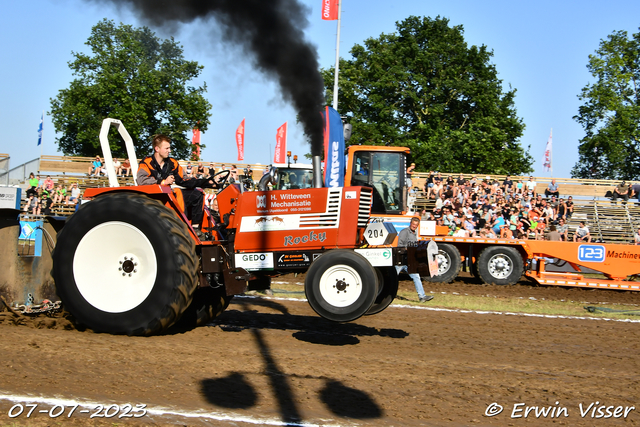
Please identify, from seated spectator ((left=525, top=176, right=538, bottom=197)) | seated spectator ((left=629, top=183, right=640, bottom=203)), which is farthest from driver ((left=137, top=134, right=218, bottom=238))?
seated spectator ((left=629, top=183, right=640, bottom=203))

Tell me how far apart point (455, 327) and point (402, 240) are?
2891 mm

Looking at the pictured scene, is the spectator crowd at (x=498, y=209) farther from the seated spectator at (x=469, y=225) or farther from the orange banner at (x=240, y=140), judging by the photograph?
the orange banner at (x=240, y=140)

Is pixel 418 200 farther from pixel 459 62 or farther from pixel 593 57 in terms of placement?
pixel 593 57

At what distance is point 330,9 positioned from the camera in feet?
70.2

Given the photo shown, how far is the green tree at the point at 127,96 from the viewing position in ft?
113

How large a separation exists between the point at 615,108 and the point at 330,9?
24.4 m

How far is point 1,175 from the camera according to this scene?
18.0 meters

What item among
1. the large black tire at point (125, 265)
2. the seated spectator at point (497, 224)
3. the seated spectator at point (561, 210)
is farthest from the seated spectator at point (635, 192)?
the large black tire at point (125, 265)

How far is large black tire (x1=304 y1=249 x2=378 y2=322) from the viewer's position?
5.83 m

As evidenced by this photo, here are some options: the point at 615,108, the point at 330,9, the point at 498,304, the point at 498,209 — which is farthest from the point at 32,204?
the point at 615,108

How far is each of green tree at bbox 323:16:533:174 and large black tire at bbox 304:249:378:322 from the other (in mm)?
29221

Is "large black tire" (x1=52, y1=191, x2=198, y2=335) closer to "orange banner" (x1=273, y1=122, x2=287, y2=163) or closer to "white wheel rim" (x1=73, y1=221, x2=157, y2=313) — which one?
"white wheel rim" (x1=73, y1=221, x2=157, y2=313)

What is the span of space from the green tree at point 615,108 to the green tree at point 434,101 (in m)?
5.58

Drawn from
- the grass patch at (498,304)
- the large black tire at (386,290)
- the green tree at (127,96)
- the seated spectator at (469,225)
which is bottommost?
the grass patch at (498,304)
